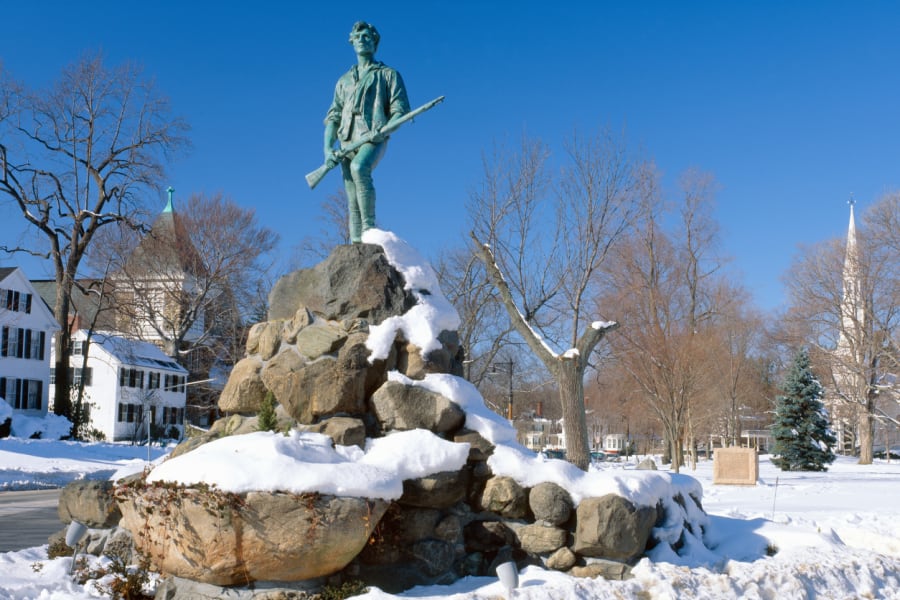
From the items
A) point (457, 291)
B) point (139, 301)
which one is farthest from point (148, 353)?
point (457, 291)

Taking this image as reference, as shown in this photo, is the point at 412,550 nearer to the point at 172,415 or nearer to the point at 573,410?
the point at 573,410

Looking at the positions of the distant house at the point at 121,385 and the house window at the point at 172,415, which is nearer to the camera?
the distant house at the point at 121,385

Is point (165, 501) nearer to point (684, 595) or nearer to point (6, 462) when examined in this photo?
point (684, 595)

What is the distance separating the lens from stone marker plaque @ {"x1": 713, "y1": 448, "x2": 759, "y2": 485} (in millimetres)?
22328

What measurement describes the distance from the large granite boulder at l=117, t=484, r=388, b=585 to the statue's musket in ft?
15.6

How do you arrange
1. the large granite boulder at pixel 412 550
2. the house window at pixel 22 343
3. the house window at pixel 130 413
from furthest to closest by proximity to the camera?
the house window at pixel 130 413
the house window at pixel 22 343
the large granite boulder at pixel 412 550

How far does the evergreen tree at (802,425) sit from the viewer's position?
3316 cm

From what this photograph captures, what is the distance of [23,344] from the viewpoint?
38.6 meters

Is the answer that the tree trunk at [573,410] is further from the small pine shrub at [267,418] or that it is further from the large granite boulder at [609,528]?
the small pine shrub at [267,418]

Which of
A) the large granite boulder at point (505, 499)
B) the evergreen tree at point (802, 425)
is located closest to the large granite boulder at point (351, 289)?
the large granite boulder at point (505, 499)

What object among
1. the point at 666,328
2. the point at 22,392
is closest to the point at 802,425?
the point at 666,328

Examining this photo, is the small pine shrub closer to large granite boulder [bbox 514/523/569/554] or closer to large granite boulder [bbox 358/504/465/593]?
large granite boulder [bbox 358/504/465/593]

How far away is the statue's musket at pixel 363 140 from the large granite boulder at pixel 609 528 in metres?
4.97

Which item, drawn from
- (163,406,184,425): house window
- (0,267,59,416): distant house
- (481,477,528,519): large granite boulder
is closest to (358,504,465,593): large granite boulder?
(481,477,528,519): large granite boulder
